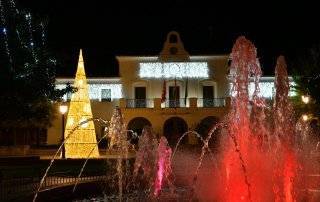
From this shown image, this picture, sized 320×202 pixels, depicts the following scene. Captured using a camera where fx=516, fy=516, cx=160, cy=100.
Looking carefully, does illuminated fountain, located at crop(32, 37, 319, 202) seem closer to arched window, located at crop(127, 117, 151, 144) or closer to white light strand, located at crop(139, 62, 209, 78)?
arched window, located at crop(127, 117, 151, 144)

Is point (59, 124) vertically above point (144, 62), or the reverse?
point (144, 62)

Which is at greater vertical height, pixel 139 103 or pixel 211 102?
pixel 211 102

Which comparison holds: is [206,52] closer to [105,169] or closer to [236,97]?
[105,169]

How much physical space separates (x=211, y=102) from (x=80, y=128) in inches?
671

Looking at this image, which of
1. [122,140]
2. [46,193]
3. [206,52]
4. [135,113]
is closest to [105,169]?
[122,140]

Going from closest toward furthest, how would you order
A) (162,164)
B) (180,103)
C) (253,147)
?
(253,147) < (162,164) < (180,103)

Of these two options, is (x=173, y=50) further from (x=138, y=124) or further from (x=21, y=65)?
(x=21, y=65)

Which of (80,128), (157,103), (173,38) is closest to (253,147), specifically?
(80,128)

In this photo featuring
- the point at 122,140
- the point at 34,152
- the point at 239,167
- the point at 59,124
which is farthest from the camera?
the point at 59,124

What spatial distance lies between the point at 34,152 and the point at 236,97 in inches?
995

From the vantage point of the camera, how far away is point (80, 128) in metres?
30.1

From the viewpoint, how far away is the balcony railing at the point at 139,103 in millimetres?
44219

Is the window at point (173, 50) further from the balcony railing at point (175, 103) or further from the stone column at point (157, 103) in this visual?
the stone column at point (157, 103)

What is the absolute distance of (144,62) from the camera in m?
44.8
